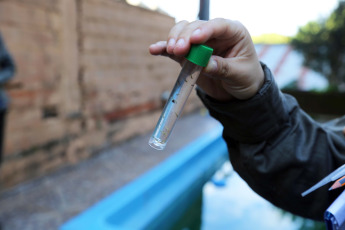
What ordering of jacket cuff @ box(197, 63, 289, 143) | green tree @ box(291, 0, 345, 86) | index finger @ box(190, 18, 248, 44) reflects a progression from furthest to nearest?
green tree @ box(291, 0, 345, 86) → jacket cuff @ box(197, 63, 289, 143) → index finger @ box(190, 18, 248, 44)

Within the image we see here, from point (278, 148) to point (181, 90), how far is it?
300 mm

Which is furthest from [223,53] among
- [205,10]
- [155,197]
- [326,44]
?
[326,44]

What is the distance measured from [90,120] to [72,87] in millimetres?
453

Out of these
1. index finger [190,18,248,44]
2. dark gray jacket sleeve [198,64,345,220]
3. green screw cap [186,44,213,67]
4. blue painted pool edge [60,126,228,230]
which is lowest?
blue painted pool edge [60,126,228,230]

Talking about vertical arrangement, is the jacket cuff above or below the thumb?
below

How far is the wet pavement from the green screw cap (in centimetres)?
179

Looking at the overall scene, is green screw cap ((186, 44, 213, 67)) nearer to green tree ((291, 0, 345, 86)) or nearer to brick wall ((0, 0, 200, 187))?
brick wall ((0, 0, 200, 187))

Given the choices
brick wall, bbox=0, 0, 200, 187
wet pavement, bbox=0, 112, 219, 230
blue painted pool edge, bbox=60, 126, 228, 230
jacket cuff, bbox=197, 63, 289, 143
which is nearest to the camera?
jacket cuff, bbox=197, 63, 289, 143

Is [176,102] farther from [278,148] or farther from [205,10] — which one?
[205,10]

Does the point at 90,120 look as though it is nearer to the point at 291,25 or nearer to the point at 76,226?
the point at 76,226

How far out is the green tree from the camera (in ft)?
23.4

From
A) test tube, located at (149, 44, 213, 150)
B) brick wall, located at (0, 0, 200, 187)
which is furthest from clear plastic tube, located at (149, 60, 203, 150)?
brick wall, located at (0, 0, 200, 187)

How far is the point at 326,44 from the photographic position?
7.39m

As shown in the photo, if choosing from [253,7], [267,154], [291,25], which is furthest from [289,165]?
[291,25]
